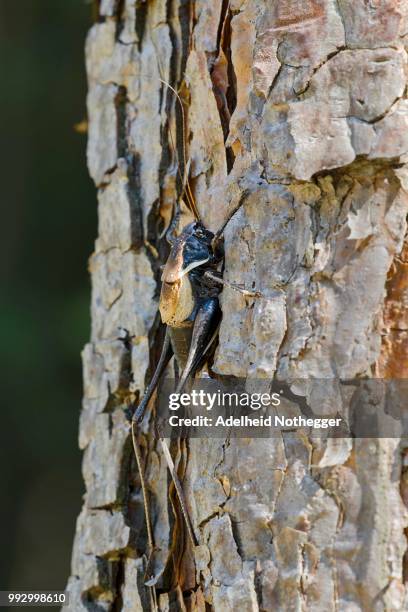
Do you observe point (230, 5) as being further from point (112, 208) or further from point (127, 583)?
point (127, 583)

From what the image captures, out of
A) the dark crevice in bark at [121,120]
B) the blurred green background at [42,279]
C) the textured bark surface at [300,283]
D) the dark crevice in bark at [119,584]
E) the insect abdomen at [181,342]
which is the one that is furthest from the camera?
the blurred green background at [42,279]

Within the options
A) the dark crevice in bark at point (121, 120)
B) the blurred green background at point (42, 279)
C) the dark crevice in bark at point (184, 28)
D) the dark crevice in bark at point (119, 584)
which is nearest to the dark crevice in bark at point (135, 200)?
the dark crevice in bark at point (121, 120)

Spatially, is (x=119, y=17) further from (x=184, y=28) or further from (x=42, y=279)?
(x=42, y=279)

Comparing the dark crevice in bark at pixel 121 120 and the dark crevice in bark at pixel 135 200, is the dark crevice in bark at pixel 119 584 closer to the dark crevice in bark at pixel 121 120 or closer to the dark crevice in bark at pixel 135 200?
the dark crevice in bark at pixel 135 200

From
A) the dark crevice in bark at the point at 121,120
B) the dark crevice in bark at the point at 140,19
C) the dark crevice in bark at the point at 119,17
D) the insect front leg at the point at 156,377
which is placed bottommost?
the insect front leg at the point at 156,377

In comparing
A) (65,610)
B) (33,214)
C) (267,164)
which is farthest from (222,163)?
(33,214)

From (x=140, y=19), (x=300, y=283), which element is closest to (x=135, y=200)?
(x=140, y=19)
